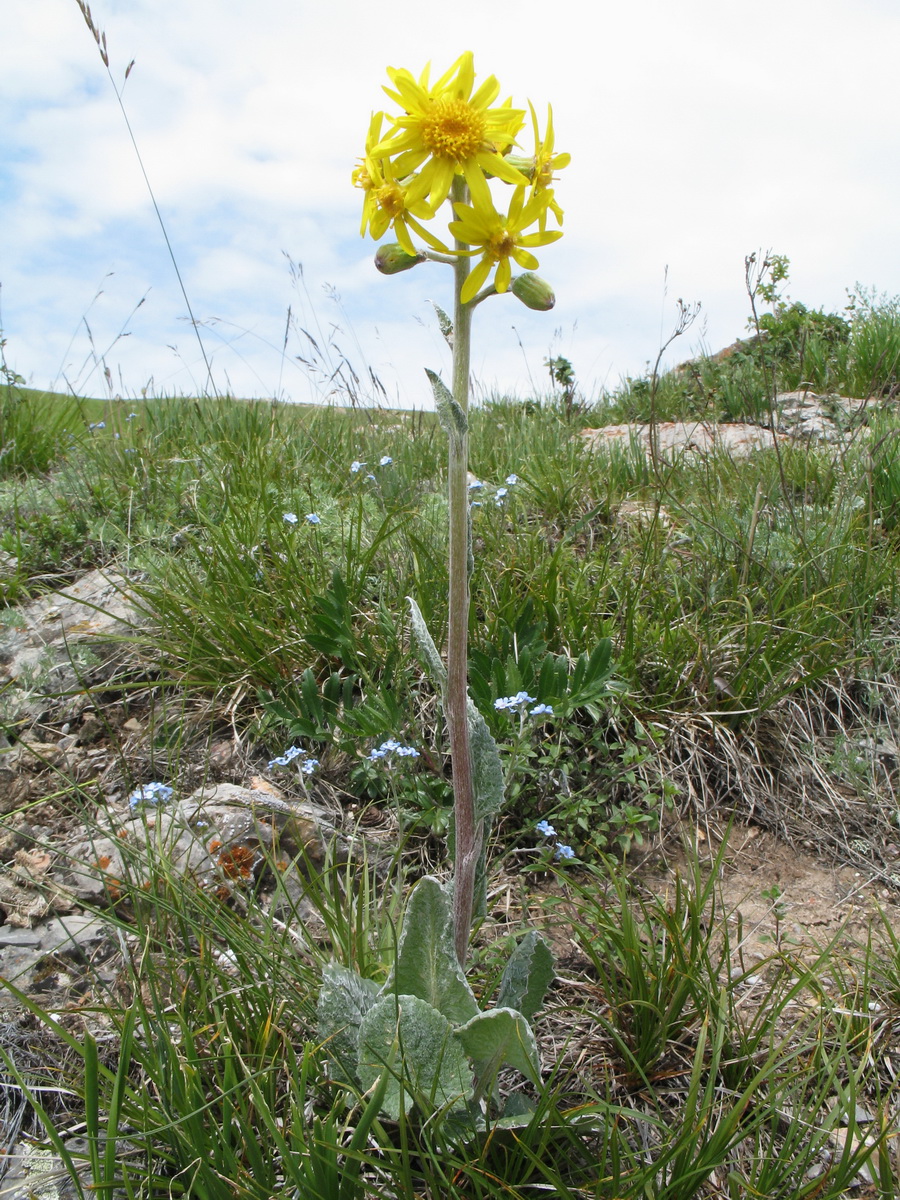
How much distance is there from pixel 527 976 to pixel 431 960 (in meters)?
0.18

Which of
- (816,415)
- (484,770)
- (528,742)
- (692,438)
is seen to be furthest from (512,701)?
(816,415)

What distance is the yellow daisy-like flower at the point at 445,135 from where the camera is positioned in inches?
49.4

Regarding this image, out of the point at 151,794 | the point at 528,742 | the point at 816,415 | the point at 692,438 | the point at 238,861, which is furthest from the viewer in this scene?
the point at 816,415

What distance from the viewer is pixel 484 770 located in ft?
4.79

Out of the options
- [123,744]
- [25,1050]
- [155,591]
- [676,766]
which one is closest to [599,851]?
[676,766]

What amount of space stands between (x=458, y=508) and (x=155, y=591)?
6.35ft

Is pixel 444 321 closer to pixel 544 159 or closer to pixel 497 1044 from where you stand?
pixel 544 159

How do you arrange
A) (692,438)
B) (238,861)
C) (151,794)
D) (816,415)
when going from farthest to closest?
(816,415) → (692,438) → (238,861) → (151,794)

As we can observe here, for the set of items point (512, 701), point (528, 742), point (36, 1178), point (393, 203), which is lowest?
point (36, 1178)

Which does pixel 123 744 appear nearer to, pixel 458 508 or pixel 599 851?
pixel 599 851

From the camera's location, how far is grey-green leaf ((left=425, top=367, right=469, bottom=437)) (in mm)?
1212

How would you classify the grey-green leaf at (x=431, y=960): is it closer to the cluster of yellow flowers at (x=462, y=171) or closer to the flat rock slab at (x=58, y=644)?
the cluster of yellow flowers at (x=462, y=171)

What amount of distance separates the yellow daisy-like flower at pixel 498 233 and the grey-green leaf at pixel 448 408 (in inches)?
6.8

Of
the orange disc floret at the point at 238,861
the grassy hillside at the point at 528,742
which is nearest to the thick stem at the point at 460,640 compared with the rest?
the grassy hillside at the point at 528,742
